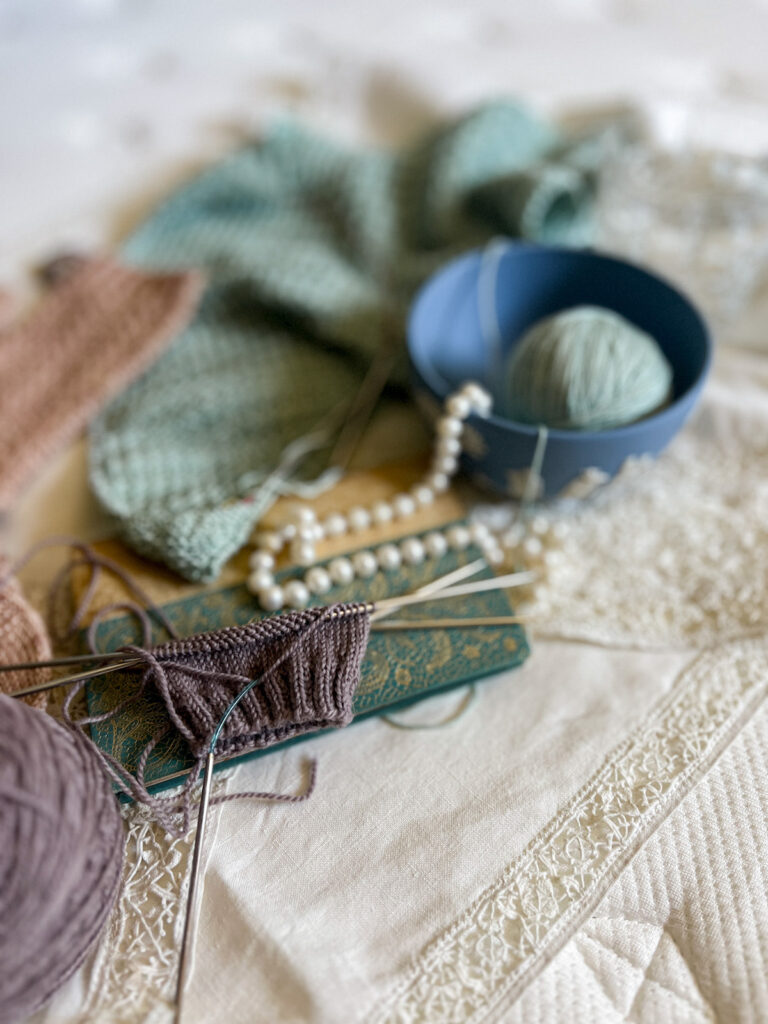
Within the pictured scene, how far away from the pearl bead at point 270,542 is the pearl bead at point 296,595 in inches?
1.9

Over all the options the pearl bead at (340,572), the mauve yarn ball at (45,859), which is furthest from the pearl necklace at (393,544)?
the mauve yarn ball at (45,859)

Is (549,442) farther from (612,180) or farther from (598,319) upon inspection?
(612,180)

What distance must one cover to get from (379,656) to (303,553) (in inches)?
4.5

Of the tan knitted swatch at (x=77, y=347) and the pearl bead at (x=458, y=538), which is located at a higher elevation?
the tan knitted swatch at (x=77, y=347)

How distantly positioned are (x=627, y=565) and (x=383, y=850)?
0.32m

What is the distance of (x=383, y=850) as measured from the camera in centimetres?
52

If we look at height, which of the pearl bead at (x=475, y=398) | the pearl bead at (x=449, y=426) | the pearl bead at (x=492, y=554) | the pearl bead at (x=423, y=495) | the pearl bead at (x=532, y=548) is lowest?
the pearl bead at (x=532, y=548)

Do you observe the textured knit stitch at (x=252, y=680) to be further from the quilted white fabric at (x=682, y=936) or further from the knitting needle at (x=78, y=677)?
the quilted white fabric at (x=682, y=936)

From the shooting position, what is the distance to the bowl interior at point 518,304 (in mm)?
755

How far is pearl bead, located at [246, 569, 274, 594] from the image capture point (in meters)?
0.63

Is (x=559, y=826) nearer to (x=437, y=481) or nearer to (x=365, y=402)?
(x=437, y=481)

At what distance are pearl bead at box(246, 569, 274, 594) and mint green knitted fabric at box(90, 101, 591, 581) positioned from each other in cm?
3

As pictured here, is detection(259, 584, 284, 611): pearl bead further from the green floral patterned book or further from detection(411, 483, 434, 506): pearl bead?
detection(411, 483, 434, 506): pearl bead

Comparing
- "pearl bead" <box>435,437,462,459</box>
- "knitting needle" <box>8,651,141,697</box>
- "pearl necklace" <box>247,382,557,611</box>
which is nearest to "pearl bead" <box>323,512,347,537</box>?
"pearl necklace" <box>247,382,557,611</box>
